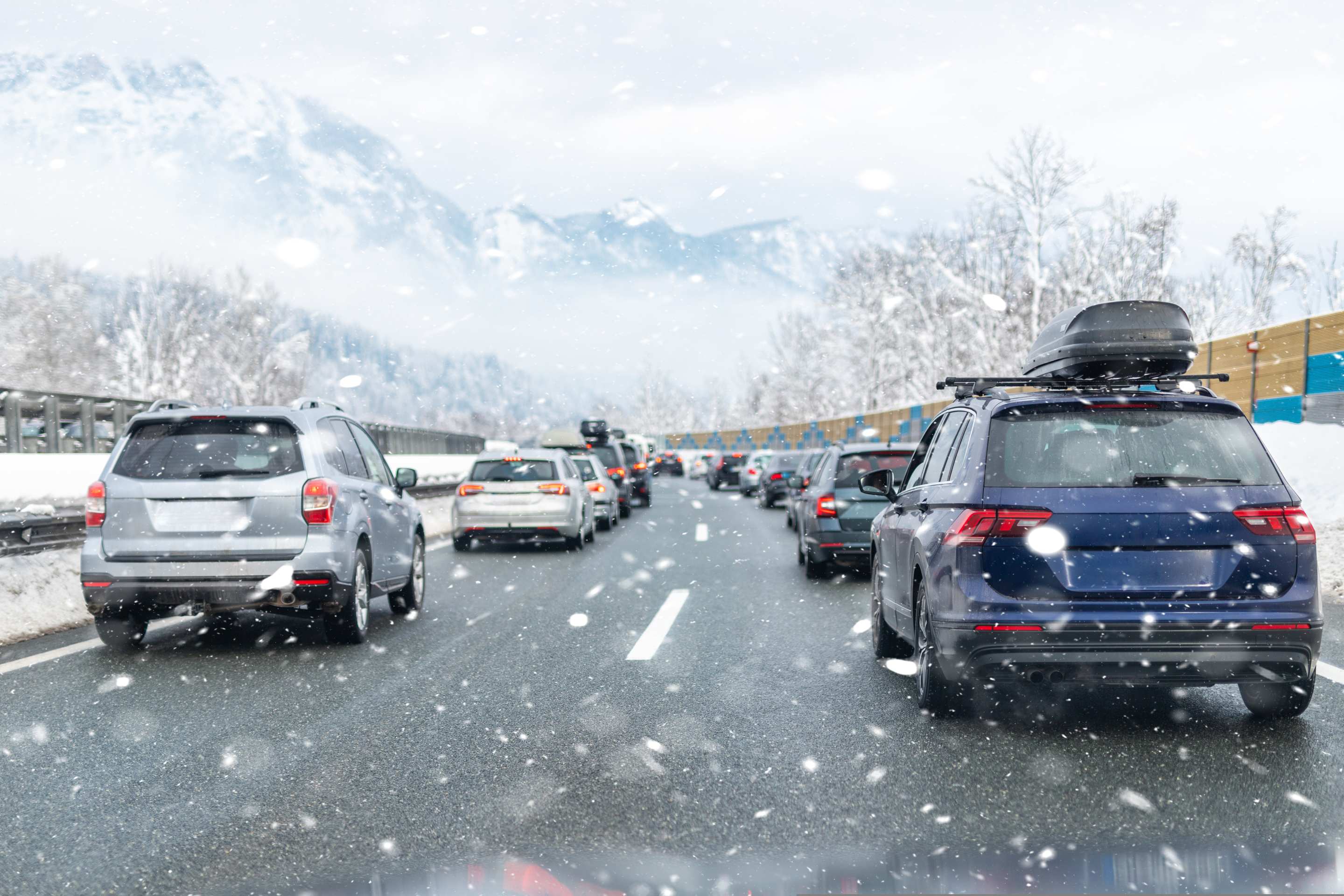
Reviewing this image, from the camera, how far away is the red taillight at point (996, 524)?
538 centimetres

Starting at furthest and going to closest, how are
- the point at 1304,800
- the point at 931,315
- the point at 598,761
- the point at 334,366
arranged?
the point at 334,366 < the point at 931,315 < the point at 598,761 < the point at 1304,800

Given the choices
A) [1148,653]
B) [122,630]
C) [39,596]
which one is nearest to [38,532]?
[39,596]

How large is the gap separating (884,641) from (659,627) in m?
2.27

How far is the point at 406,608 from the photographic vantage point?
34.5ft

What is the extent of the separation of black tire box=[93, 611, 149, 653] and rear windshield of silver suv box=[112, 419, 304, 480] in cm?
104

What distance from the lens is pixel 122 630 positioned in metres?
8.38

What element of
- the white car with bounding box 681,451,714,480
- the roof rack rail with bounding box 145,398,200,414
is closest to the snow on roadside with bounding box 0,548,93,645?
the roof rack rail with bounding box 145,398,200,414

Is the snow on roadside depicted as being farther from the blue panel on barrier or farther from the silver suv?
the blue panel on barrier

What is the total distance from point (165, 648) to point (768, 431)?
6827 centimetres

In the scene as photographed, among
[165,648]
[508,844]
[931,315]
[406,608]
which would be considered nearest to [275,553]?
[165,648]

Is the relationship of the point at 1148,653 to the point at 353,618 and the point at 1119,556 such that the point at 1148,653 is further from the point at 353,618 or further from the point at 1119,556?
the point at 353,618

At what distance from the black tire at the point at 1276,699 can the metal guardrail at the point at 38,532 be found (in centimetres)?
906

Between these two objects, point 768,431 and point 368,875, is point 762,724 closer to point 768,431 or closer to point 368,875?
point 368,875

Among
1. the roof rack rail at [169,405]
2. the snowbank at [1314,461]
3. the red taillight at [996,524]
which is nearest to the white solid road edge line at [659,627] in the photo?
the red taillight at [996,524]
